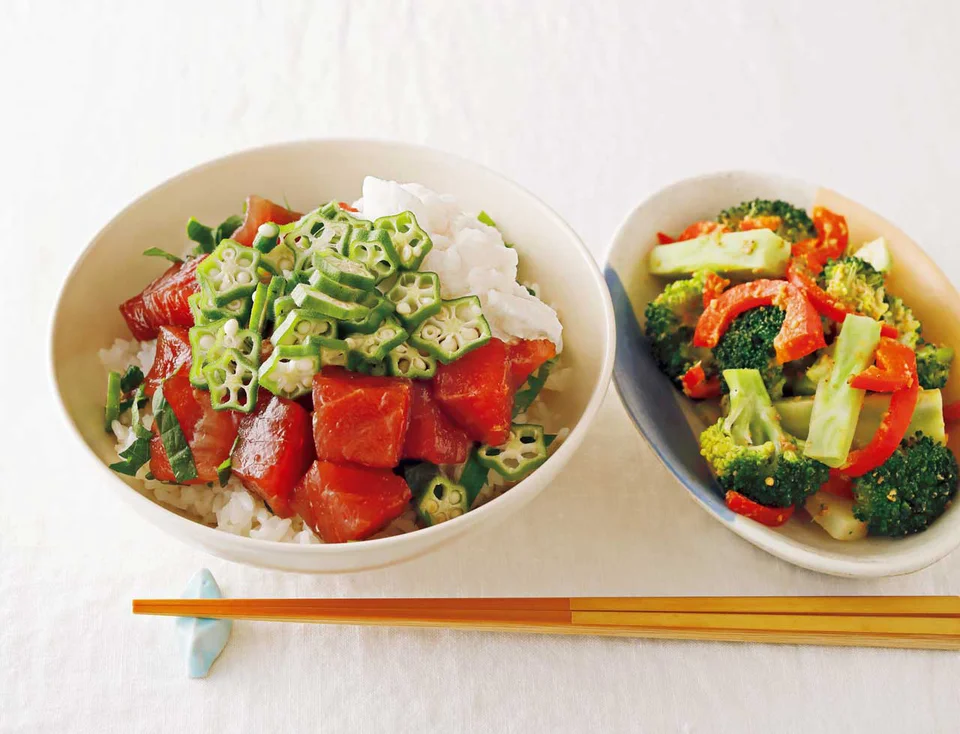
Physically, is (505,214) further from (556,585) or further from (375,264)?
(556,585)

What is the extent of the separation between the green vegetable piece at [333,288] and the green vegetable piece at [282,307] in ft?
0.19

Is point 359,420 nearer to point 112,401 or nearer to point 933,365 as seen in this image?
point 112,401

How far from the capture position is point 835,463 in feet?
6.62

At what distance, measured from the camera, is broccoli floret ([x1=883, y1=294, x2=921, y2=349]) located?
7.16 ft

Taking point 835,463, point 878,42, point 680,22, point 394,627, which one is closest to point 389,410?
point 394,627

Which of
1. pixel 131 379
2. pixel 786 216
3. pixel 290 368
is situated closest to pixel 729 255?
pixel 786 216

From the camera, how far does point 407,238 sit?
73.4 inches

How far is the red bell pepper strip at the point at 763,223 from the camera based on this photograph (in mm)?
2375

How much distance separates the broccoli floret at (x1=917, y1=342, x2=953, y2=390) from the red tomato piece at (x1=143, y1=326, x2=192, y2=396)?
174 cm

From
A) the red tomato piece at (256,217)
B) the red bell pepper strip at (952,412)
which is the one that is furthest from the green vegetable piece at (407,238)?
the red bell pepper strip at (952,412)

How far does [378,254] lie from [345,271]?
93 millimetres

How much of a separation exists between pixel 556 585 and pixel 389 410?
647mm

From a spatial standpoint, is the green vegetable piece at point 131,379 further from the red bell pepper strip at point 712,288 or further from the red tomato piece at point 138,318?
the red bell pepper strip at point 712,288

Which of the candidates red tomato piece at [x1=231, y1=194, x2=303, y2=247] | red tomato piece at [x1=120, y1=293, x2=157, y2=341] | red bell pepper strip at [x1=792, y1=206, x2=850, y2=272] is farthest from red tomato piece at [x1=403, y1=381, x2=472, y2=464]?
red bell pepper strip at [x1=792, y1=206, x2=850, y2=272]
